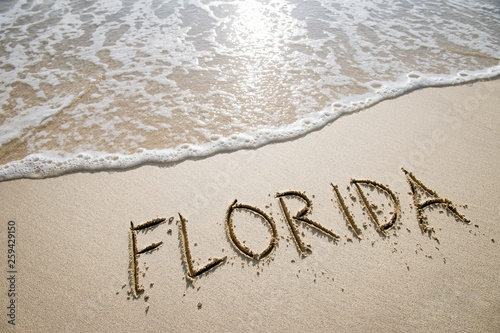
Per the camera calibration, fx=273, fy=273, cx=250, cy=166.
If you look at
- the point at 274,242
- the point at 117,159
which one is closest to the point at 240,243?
the point at 274,242

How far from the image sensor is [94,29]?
406 cm

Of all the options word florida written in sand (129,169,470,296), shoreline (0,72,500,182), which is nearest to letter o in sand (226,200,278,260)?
word florida written in sand (129,169,470,296)

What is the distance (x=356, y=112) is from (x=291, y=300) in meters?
1.87

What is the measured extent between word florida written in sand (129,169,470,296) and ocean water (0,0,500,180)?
2.09ft

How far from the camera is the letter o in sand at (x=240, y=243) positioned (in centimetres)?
167

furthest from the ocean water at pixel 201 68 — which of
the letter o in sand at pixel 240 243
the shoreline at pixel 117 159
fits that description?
the letter o in sand at pixel 240 243

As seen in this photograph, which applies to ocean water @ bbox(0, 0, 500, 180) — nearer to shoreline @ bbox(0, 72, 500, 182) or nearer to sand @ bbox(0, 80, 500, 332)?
shoreline @ bbox(0, 72, 500, 182)

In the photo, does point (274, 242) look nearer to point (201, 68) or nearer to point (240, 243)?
point (240, 243)

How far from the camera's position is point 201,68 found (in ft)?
10.5

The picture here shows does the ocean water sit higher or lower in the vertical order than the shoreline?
higher

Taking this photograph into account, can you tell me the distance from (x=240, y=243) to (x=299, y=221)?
16.4 inches

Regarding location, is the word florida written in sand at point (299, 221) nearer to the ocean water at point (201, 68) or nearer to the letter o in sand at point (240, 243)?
the letter o in sand at point (240, 243)

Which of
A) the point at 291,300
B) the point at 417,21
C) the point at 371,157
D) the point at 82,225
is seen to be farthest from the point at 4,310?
the point at 417,21

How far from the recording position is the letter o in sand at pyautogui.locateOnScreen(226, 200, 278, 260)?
167 cm
